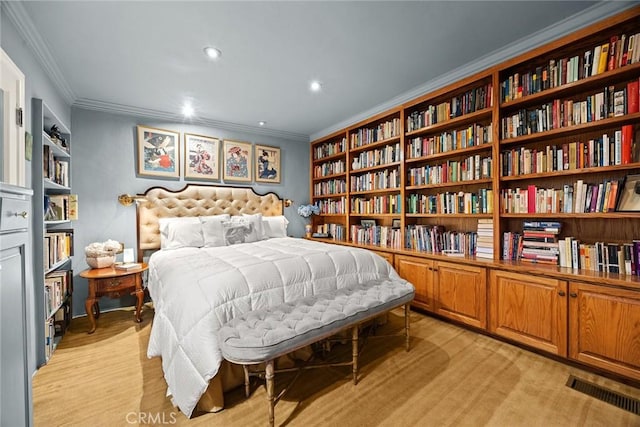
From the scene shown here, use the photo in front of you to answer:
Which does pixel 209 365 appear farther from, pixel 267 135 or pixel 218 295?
pixel 267 135

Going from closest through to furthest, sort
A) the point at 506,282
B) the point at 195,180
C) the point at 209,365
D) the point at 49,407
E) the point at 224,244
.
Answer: the point at 209,365, the point at 49,407, the point at 506,282, the point at 224,244, the point at 195,180

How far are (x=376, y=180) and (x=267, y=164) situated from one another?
183 centimetres

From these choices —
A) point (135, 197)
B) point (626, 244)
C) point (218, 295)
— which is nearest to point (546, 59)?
point (626, 244)

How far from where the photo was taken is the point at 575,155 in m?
2.09

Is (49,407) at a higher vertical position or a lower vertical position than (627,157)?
lower

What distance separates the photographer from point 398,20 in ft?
6.45

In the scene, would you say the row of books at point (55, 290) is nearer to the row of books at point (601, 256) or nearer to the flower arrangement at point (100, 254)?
the flower arrangement at point (100, 254)

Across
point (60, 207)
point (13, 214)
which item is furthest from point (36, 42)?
point (13, 214)

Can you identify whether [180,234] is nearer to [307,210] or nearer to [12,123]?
[12,123]

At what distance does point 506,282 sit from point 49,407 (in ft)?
10.6

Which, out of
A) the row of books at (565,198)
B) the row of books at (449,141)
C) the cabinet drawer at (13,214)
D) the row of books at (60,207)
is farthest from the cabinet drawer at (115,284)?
the row of books at (565,198)

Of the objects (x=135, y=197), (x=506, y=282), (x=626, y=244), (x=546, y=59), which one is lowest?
(x=506, y=282)

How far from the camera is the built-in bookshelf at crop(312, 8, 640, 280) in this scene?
190 cm

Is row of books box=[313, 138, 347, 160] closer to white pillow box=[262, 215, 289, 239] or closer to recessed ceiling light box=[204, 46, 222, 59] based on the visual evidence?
white pillow box=[262, 215, 289, 239]
